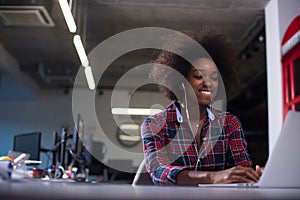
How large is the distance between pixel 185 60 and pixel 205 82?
26cm

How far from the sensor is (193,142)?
154 cm

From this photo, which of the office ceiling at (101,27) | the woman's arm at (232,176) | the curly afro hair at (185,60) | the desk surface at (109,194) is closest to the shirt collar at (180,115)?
the curly afro hair at (185,60)

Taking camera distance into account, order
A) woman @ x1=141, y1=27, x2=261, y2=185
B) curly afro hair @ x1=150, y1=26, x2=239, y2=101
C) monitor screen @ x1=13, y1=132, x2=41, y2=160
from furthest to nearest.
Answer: monitor screen @ x1=13, y1=132, x2=41, y2=160
curly afro hair @ x1=150, y1=26, x2=239, y2=101
woman @ x1=141, y1=27, x2=261, y2=185

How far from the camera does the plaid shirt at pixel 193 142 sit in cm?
144

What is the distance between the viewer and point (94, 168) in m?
5.96

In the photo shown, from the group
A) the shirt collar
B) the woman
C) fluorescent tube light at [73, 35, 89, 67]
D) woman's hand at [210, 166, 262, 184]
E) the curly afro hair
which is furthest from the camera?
fluorescent tube light at [73, 35, 89, 67]

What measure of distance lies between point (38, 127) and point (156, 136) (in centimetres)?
784

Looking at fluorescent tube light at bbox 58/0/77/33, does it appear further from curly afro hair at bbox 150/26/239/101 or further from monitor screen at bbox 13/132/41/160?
curly afro hair at bbox 150/26/239/101

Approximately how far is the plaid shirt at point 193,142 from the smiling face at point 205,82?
0.29 feet

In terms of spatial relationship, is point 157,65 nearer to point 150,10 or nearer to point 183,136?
point 183,136

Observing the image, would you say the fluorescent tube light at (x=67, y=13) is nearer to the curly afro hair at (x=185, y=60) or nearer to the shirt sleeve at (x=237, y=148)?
the curly afro hair at (x=185, y=60)

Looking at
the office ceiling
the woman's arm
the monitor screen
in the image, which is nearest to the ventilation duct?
the office ceiling

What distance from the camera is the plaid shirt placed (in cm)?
144

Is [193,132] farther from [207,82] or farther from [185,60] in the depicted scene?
[185,60]
